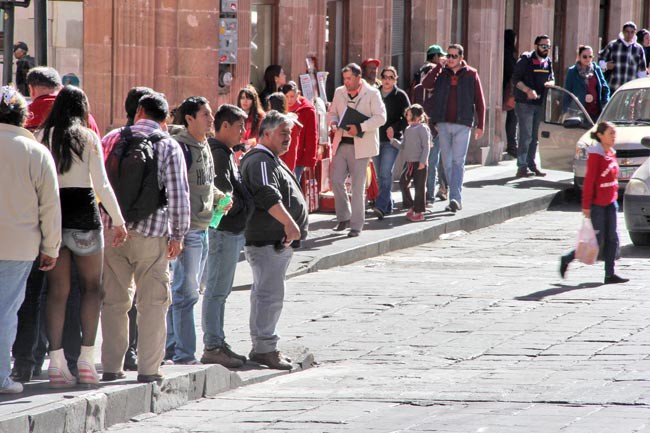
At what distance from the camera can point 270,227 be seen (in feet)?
29.8

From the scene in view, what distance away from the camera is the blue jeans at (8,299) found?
7.37 metres

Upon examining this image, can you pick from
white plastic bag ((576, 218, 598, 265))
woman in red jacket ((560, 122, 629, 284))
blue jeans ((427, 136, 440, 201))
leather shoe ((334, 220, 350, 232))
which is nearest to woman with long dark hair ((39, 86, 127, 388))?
white plastic bag ((576, 218, 598, 265))

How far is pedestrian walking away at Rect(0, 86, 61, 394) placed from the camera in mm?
7352

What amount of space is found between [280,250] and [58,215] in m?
2.00

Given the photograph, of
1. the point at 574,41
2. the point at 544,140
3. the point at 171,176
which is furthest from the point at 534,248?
the point at 574,41

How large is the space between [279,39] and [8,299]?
10722 millimetres

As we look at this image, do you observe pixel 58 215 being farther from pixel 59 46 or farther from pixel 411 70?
pixel 411 70

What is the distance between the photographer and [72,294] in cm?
809

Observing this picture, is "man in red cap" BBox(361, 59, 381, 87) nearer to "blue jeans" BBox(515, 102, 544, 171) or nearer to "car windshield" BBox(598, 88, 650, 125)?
"car windshield" BBox(598, 88, 650, 125)

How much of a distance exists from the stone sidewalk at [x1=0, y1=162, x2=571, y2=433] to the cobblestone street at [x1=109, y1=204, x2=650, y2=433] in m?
0.11

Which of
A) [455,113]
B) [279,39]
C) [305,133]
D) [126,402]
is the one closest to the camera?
[126,402]

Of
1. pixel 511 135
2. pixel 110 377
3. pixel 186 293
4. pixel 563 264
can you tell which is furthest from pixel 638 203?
pixel 511 135

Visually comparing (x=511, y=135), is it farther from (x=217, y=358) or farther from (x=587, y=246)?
(x=217, y=358)

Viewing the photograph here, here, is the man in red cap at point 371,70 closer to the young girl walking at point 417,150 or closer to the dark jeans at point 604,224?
the young girl walking at point 417,150
